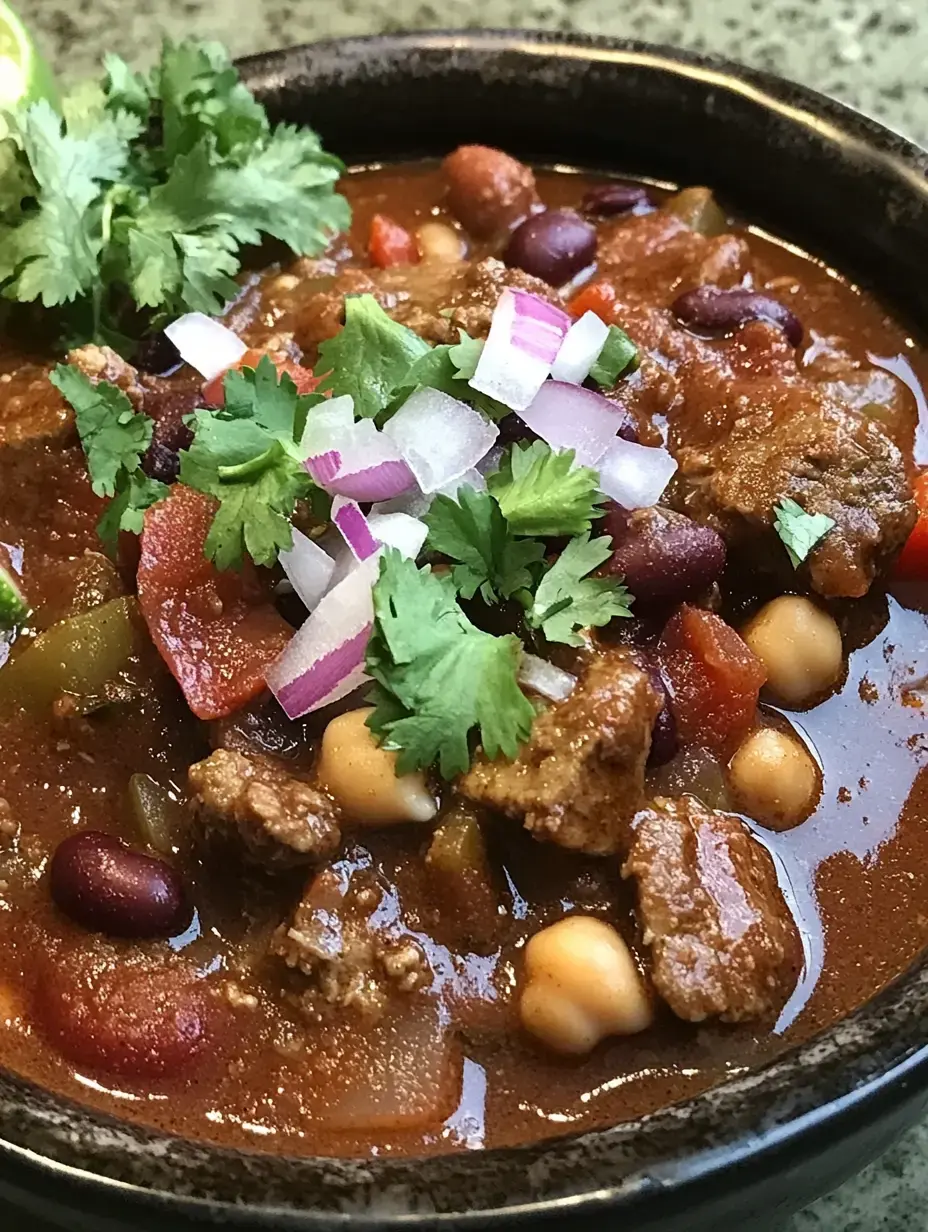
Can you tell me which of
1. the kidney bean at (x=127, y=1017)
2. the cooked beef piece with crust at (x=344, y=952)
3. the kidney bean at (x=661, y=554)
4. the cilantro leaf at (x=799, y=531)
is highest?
the cilantro leaf at (x=799, y=531)

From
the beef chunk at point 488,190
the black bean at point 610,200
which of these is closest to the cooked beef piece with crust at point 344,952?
the beef chunk at point 488,190

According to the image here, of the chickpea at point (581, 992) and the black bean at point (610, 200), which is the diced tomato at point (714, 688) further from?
the black bean at point (610, 200)

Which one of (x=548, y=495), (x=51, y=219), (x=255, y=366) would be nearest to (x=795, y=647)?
(x=548, y=495)

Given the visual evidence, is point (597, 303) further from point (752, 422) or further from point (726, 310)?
point (752, 422)

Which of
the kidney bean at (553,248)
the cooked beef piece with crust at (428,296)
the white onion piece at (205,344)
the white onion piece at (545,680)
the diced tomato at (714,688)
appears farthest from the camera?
the kidney bean at (553,248)

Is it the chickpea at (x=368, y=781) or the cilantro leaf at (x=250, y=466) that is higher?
the cilantro leaf at (x=250, y=466)

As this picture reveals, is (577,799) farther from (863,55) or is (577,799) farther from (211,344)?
(863,55)

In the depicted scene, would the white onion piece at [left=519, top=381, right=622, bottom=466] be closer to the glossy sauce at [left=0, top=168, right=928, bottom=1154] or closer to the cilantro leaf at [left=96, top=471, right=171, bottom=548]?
the glossy sauce at [left=0, top=168, right=928, bottom=1154]

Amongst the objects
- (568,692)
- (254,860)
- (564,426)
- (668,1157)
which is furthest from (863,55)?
(668,1157)
